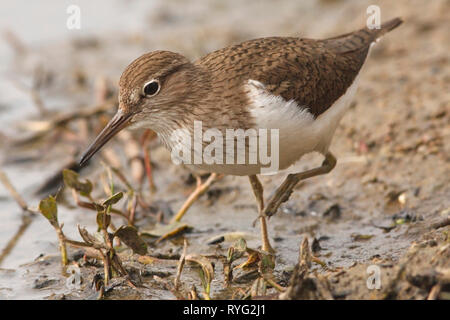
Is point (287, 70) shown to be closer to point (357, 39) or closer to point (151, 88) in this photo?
point (151, 88)

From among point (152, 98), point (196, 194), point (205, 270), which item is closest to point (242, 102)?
point (152, 98)

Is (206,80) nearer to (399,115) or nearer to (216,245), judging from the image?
(216,245)

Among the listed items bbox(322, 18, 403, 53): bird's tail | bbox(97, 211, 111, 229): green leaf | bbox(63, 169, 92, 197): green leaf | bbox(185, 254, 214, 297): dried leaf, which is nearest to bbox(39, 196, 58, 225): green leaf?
bbox(97, 211, 111, 229): green leaf

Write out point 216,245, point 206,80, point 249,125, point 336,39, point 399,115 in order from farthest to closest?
point 399,115 → point 336,39 → point 216,245 → point 206,80 → point 249,125

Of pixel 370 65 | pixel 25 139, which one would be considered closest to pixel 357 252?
pixel 370 65

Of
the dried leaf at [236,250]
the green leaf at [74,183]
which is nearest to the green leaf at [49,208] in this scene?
the green leaf at [74,183]
